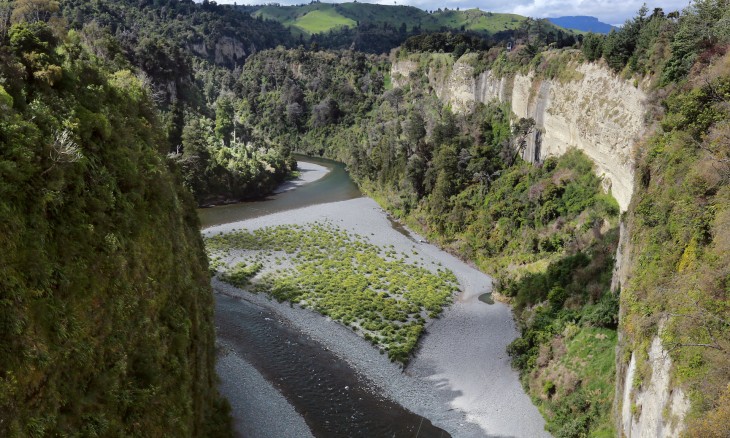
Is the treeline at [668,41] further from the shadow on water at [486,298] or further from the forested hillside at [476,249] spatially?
the shadow on water at [486,298]

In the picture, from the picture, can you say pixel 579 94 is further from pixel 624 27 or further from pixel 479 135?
pixel 479 135

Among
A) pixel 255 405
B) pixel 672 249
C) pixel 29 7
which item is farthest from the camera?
pixel 29 7

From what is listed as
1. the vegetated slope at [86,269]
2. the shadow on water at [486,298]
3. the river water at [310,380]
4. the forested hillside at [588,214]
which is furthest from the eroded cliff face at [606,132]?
the vegetated slope at [86,269]

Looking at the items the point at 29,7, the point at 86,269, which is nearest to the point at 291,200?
the point at 29,7

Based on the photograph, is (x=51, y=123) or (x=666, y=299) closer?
(x=51, y=123)

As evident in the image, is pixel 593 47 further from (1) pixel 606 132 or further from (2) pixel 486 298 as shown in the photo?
(2) pixel 486 298

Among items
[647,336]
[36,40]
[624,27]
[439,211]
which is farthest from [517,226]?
[36,40]

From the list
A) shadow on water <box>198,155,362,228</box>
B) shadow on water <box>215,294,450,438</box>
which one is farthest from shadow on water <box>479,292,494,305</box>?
shadow on water <box>198,155,362,228</box>

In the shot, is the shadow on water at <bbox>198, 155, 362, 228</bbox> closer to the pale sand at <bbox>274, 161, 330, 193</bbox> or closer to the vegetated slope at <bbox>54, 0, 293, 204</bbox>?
the pale sand at <bbox>274, 161, 330, 193</bbox>
